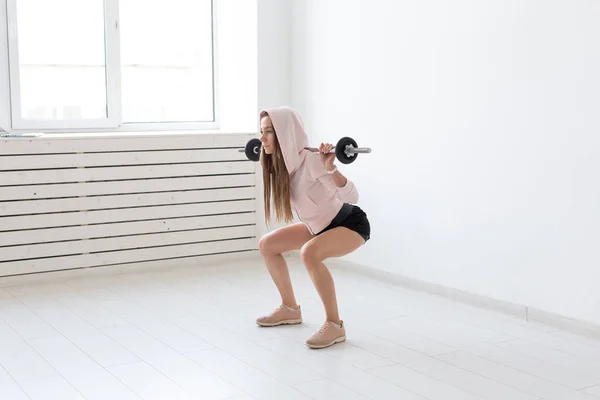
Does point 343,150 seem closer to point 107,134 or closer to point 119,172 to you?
point 119,172

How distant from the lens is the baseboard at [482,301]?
11.4 feet

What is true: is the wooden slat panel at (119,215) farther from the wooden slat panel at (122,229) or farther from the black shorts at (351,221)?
the black shorts at (351,221)

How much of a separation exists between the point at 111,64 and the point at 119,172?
2.60 ft

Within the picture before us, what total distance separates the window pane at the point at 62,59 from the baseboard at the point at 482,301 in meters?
1.88

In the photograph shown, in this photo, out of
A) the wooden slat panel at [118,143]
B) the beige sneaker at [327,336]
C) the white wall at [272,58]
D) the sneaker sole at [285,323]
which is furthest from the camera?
the white wall at [272,58]

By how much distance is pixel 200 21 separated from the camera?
5.38 m

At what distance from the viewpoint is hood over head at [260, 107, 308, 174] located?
3.27 m

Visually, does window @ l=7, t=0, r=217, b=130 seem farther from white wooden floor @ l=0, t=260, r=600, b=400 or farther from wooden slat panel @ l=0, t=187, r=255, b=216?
white wooden floor @ l=0, t=260, r=600, b=400

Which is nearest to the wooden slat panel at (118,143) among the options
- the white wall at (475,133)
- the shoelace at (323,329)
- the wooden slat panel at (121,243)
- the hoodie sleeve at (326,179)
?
the wooden slat panel at (121,243)

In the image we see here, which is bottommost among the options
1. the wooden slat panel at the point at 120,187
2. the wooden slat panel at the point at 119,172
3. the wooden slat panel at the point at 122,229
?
the wooden slat panel at the point at 122,229

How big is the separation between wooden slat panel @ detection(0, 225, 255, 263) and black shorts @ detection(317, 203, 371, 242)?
177 centimetres

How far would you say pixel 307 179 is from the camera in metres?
3.29

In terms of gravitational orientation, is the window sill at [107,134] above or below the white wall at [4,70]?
below

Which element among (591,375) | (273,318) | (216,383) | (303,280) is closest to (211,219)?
(303,280)
